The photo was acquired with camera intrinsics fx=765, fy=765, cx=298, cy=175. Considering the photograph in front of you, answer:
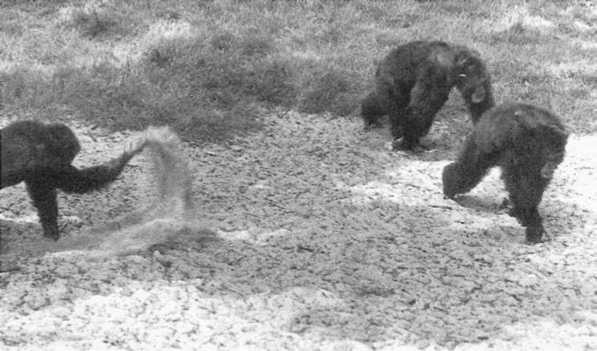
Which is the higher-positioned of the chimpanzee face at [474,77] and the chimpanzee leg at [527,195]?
the chimpanzee face at [474,77]

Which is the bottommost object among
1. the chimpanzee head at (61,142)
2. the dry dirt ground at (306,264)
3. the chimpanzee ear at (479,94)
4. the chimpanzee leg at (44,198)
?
the dry dirt ground at (306,264)

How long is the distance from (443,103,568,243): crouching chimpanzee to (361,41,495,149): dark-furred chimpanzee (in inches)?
44.4

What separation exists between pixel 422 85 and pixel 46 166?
3.87 metres

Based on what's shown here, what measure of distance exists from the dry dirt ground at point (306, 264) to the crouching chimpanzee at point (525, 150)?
290 millimetres

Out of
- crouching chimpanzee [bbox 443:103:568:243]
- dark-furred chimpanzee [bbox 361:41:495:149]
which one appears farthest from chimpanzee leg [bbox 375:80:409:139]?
crouching chimpanzee [bbox 443:103:568:243]

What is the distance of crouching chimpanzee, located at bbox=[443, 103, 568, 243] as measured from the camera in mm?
5934

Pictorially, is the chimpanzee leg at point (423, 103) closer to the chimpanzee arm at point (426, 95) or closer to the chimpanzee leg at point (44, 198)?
the chimpanzee arm at point (426, 95)

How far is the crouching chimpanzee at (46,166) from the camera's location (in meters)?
4.93

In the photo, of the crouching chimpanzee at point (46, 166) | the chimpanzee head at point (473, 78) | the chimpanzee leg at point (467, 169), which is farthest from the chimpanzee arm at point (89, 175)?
the chimpanzee head at point (473, 78)

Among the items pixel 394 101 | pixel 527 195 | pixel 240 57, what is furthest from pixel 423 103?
pixel 240 57

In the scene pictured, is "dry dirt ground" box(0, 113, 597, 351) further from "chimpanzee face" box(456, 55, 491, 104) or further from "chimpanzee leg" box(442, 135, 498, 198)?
"chimpanzee face" box(456, 55, 491, 104)

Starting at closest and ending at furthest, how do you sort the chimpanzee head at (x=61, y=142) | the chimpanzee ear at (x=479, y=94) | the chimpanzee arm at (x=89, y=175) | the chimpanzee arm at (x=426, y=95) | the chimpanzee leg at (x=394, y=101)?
the chimpanzee head at (x=61, y=142) < the chimpanzee arm at (x=89, y=175) < the chimpanzee ear at (x=479, y=94) < the chimpanzee arm at (x=426, y=95) < the chimpanzee leg at (x=394, y=101)

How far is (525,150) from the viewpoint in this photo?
5.97 m

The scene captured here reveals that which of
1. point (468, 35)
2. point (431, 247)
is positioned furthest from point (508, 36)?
point (431, 247)
